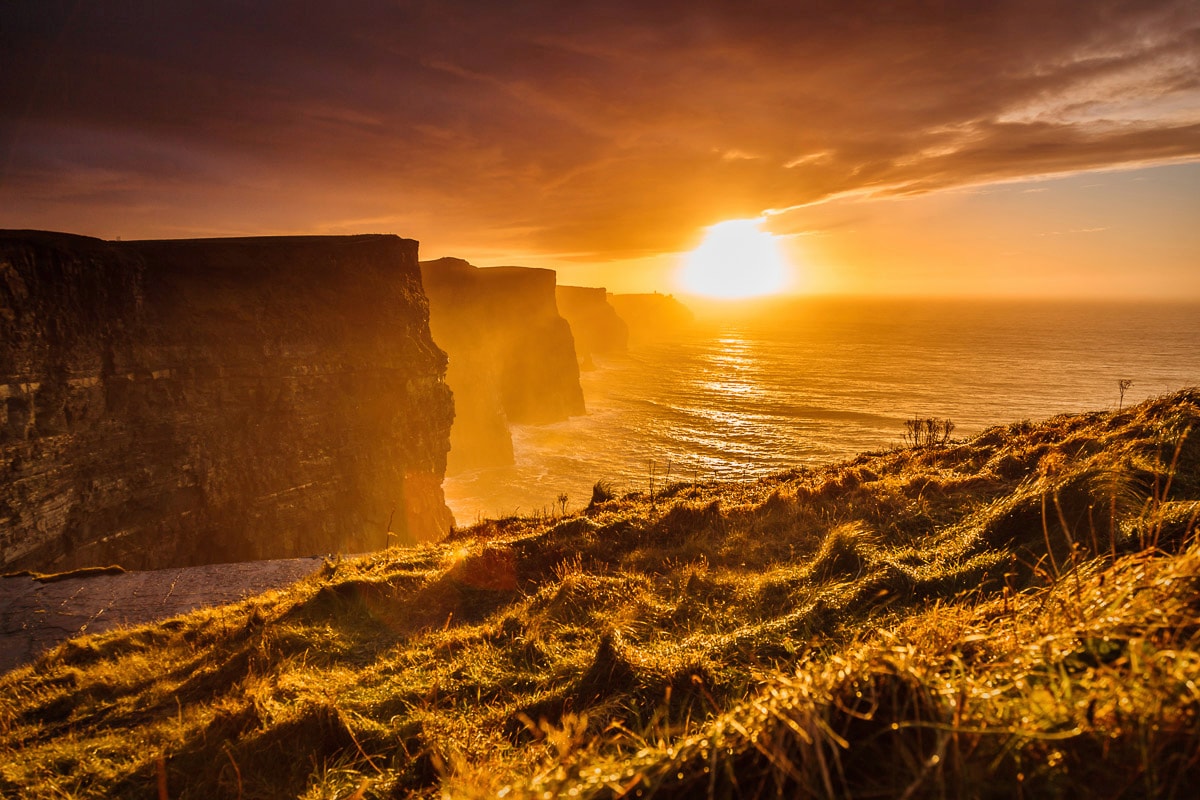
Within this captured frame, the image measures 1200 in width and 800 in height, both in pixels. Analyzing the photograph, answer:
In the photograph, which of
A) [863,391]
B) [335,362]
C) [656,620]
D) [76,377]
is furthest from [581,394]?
[656,620]

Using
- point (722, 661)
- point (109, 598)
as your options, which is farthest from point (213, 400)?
point (722, 661)

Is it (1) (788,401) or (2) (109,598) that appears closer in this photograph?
(2) (109,598)

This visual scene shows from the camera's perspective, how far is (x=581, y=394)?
269 ft

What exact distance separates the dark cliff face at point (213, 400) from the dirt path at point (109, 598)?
7.89 m

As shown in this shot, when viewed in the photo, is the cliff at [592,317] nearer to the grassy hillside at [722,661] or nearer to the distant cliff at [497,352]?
the distant cliff at [497,352]

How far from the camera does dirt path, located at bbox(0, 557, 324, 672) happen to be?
11.9 meters

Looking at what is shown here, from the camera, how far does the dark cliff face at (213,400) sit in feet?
68.1

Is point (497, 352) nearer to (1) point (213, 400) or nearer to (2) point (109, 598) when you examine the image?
(1) point (213, 400)

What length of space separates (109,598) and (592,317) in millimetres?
138774

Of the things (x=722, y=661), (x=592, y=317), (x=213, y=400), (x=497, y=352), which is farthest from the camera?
(x=592, y=317)

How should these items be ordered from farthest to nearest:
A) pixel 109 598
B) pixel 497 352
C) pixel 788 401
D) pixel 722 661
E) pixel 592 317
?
pixel 592 317 < pixel 497 352 < pixel 788 401 < pixel 109 598 < pixel 722 661

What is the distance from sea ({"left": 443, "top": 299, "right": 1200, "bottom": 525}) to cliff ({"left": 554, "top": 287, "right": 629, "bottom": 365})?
13327mm

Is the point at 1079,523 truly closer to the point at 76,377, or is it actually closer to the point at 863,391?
the point at 76,377

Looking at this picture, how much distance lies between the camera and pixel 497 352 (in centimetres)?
7762
